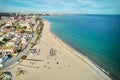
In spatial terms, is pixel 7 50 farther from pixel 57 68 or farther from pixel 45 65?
pixel 57 68

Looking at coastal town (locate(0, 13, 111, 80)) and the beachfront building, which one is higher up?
the beachfront building

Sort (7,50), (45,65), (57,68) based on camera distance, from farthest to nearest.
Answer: (7,50)
(45,65)
(57,68)

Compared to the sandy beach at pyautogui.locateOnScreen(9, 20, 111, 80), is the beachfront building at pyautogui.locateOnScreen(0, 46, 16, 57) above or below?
above

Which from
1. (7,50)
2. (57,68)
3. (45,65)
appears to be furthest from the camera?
(7,50)

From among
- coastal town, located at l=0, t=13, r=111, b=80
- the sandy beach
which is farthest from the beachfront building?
the sandy beach

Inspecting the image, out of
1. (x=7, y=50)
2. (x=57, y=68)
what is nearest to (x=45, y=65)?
(x=57, y=68)

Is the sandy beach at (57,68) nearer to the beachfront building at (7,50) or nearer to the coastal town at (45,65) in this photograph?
the coastal town at (45,65)

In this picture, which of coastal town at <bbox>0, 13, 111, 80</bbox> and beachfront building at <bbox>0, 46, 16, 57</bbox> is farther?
beachfront building at <bbox>0, 46, 16, 57</bbox>

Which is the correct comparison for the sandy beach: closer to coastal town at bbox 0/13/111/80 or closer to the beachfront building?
coastal town at bbox 0/13/111/80
